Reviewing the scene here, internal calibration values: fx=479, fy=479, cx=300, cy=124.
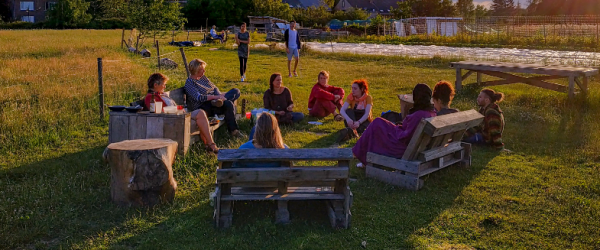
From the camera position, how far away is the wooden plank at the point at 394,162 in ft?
17.7

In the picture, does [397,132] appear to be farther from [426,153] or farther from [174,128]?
[174,128]

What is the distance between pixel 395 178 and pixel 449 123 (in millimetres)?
881

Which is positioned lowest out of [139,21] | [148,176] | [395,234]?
[395,234]

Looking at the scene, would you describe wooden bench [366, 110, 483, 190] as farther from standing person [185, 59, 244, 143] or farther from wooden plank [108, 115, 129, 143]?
wooden plank [108, 115, 129, 143]

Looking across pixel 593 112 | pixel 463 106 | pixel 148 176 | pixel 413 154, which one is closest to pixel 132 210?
pixel 148 176

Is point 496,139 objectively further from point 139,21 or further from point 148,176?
point 139,21

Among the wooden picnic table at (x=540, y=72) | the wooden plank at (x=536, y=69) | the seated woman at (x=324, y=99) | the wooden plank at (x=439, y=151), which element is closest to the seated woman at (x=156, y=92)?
the seated woman at (x=324, y=99)

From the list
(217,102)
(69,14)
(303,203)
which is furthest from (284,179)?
(69,14)

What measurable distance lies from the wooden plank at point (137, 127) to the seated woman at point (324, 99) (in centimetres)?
381

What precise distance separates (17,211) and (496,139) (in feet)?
20.5

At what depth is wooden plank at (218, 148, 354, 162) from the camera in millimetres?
4211

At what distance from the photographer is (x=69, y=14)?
216 feet

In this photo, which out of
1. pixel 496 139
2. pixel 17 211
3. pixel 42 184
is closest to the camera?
pixel 17 211

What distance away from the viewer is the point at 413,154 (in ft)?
18.0
